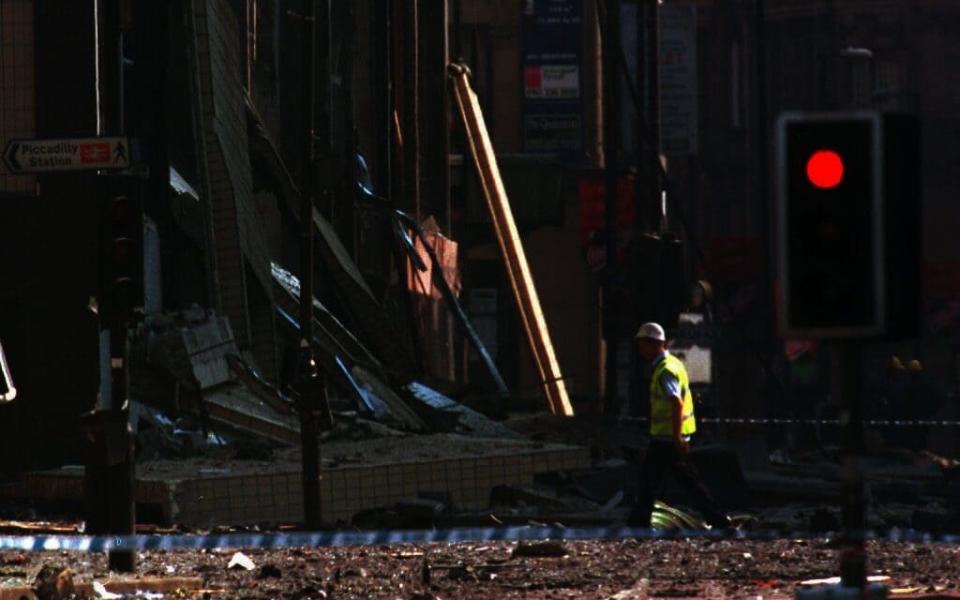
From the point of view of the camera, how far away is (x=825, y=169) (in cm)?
986

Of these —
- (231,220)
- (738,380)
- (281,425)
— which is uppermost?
(231,220)

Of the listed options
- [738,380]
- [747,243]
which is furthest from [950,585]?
[738,380]

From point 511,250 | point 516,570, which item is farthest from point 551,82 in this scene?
point 516,570

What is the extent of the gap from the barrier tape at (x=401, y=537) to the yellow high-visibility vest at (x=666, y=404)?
79 centimetres

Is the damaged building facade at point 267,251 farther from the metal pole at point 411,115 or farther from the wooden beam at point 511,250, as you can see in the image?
the wooden beam at point 511,250

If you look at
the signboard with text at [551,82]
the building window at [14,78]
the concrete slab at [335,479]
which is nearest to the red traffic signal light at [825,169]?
the concrete slab at [335,479]

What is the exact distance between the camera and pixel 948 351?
210ft

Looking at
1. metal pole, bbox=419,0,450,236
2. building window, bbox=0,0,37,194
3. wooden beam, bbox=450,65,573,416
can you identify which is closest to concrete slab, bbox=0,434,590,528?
building window, bbox=0,0,37,194

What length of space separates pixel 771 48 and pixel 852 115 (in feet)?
210

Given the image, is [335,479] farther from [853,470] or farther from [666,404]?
[853,470]

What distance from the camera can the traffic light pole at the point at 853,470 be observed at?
9.85 m

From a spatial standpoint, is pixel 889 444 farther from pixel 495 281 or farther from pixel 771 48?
pixel 771 48

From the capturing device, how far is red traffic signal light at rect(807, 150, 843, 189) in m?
9.84

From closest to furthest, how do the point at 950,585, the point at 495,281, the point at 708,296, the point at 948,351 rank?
1. the point at 950,585
2. the point at 708,296
3. the point at 495,281
4. the point at 948,351
